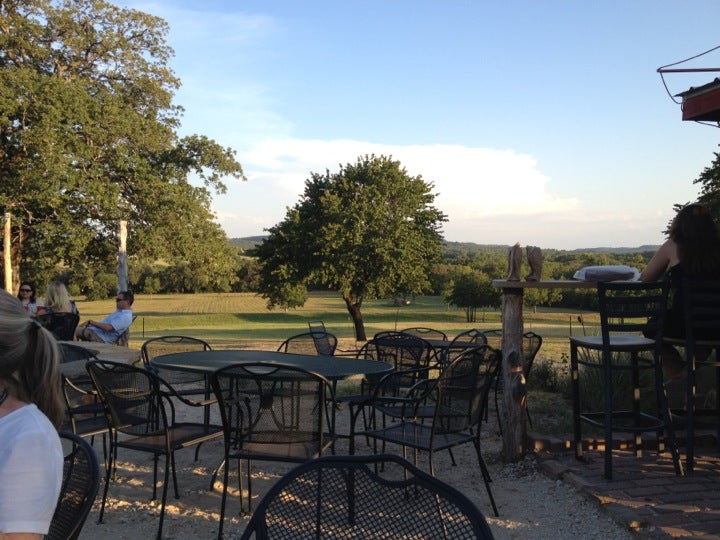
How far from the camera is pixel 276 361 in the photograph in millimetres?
4859

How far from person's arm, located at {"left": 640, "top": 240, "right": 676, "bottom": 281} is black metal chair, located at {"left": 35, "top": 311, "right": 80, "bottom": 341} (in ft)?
19.7

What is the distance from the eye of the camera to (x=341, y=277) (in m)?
20.7

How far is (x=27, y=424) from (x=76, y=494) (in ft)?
1.40

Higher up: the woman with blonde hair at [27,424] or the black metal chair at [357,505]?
the woman with blonde hair at [27,424]

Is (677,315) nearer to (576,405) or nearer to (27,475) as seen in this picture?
(576,405)

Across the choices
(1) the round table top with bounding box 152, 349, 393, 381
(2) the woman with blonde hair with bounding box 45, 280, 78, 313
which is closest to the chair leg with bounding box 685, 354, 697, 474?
(1) the round table top with bounding box 152, 349, 393, 381

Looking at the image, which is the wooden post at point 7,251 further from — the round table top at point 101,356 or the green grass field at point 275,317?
the round table top at point 101,356

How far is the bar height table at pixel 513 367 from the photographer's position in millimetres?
4543

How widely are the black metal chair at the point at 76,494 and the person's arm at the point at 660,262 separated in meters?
3.62

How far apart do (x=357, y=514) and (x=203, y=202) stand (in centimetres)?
2013

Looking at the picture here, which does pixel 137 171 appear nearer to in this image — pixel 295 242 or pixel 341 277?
pixel 295 242

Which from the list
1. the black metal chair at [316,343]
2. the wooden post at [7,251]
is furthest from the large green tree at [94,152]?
the black metal chair at [316,343]

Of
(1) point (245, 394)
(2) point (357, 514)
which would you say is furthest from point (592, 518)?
(2) point (357, 514)

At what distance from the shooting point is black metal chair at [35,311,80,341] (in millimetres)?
7254
